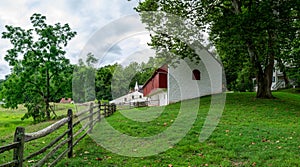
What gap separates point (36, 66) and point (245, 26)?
755 inches

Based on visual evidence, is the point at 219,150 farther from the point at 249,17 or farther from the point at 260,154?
the point at 249,17

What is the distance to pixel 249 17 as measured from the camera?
1631cm

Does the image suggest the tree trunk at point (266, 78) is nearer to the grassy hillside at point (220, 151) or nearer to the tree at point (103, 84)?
the grassy hillside at point (220, 151)

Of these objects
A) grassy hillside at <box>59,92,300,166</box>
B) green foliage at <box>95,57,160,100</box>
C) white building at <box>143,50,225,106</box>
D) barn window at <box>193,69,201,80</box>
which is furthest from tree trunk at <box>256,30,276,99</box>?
green foliage at <box>95,57,160,100</box>

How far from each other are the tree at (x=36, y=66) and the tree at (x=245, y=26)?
10.6 meters

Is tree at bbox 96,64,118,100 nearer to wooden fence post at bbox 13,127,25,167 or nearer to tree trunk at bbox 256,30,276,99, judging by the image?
tree trunk at bbox 256,30,276,99

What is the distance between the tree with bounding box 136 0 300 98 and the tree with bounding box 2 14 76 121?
10.6m

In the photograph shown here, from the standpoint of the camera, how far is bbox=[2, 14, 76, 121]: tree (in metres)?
24.9

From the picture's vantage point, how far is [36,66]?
25.7 m

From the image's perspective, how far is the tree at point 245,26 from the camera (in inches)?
640

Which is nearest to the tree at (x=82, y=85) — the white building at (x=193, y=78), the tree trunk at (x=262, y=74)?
the white building at (x=193, y=78)

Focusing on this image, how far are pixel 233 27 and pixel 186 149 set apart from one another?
1181 cm

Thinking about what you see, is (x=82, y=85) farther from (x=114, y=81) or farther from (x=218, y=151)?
(x=218, y=151)

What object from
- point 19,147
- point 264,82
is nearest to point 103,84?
point 264,82
